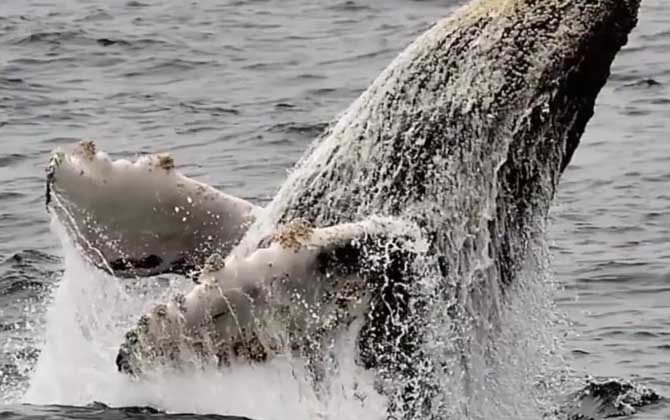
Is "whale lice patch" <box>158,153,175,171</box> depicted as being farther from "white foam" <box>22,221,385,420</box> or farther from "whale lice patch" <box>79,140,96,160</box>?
"white foam" <box>22,221,385,420</box>

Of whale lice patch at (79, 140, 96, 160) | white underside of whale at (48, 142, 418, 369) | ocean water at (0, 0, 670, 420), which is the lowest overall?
ocean water at (0, 0, 670, 420)

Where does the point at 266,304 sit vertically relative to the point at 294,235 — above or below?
below

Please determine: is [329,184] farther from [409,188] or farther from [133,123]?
[133,123]

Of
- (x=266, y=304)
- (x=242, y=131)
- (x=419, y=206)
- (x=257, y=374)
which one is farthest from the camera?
(x=242, y=131)

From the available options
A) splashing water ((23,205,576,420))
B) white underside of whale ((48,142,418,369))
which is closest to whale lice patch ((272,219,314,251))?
white underside of whale ((48,142,418,369))

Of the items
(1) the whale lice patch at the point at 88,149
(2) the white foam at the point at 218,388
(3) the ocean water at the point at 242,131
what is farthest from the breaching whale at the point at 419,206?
(1) the whale lice patch at the point at 88,149

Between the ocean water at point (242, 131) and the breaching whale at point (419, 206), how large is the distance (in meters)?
0.36

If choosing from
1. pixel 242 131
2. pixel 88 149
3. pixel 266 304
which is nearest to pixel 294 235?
pixel 266 304

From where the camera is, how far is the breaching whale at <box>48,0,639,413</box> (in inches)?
343

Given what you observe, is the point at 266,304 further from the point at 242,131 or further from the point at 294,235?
the point at 242,131

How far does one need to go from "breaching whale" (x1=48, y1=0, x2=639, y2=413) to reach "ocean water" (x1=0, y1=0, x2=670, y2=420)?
36 cm

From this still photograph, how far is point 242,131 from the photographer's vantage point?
843 inches

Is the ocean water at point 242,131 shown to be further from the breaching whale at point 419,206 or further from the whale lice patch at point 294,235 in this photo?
the whale lice patch at point 294,235

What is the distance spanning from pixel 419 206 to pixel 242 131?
12.3m
